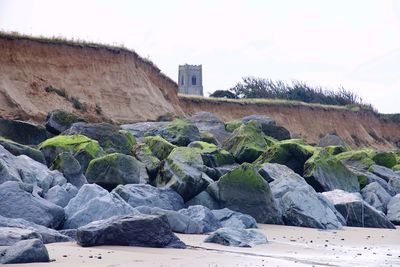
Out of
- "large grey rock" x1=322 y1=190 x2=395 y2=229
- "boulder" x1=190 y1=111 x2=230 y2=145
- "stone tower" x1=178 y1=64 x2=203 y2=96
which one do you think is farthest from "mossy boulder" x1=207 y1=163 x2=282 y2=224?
"stone tower" x1=178 y1=64 x2=203 y2=96

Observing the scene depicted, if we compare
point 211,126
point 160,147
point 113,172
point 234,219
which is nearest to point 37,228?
point 234,219

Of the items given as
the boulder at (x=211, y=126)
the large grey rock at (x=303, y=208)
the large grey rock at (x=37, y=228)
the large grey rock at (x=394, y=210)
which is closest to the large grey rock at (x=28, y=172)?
the large grey rock at (x=37, y=228)

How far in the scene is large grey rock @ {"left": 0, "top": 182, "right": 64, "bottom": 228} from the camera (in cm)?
842

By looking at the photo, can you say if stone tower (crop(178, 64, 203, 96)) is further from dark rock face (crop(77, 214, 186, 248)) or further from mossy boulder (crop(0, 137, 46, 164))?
dark rock face (crop(77, 214, 186, 248))

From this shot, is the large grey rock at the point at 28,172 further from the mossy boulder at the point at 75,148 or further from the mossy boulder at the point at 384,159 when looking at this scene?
the mossy boulder at the point at 384,159

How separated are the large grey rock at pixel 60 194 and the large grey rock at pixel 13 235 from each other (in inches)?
92.1

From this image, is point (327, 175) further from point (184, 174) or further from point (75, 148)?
point (75, 148)

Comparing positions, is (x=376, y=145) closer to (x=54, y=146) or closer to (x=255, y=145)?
(x=255, y=145)

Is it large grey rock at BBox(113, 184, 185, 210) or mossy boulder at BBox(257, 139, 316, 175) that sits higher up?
mossy boulder at BBox(257, 139, 316, 175)

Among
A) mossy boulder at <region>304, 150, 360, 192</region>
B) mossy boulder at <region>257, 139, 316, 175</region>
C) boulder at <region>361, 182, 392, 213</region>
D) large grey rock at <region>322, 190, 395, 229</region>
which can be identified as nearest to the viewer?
large grey rock at <region>322, 190, 395, 229</region>

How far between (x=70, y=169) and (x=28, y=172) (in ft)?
3.43

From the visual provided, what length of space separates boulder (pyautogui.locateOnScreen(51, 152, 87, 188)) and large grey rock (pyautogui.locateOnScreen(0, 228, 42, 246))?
411 centimetres

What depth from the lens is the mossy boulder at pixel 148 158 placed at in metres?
12.1

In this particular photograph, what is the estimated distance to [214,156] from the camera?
14.0 meters
